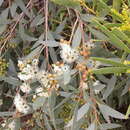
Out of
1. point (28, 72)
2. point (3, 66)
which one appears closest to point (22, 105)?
point (28, 72)

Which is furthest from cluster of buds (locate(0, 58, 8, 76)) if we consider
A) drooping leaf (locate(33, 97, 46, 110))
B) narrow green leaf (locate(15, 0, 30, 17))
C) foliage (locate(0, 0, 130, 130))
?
drooping leaf (locate(33, 97, 46, 110))

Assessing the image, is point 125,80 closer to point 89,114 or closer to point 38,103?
point 89,114

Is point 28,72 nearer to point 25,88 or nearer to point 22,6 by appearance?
point 25,88

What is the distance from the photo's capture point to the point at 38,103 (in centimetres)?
166

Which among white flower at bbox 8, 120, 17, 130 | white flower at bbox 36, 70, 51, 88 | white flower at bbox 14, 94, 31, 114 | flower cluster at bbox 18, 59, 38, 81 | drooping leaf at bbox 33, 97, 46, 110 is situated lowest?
white flower at bbox 8, 120, 17, 130

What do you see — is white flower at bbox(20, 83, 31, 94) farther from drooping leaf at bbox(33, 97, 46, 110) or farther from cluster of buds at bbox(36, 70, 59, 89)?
drooping leaf at bbox(33, 97, 46, 110)

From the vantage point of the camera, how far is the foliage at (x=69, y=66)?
1476 mm

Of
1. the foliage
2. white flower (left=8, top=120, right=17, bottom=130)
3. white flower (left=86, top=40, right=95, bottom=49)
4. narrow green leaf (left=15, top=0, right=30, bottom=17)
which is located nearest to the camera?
the foliage

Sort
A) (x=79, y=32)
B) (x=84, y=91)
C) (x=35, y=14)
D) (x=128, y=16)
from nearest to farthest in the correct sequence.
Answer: (x=128, y=16)
(x=84, y=91)
(x=79, y=32)
(x=35, y=14)

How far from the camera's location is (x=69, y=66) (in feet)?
5.57

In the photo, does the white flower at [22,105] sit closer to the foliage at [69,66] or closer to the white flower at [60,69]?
the foliage at [69,66]

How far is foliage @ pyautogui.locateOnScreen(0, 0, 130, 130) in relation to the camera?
1.48 metres

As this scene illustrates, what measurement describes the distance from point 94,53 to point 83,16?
198mm

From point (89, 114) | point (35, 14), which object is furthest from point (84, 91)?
point (35, 14)
